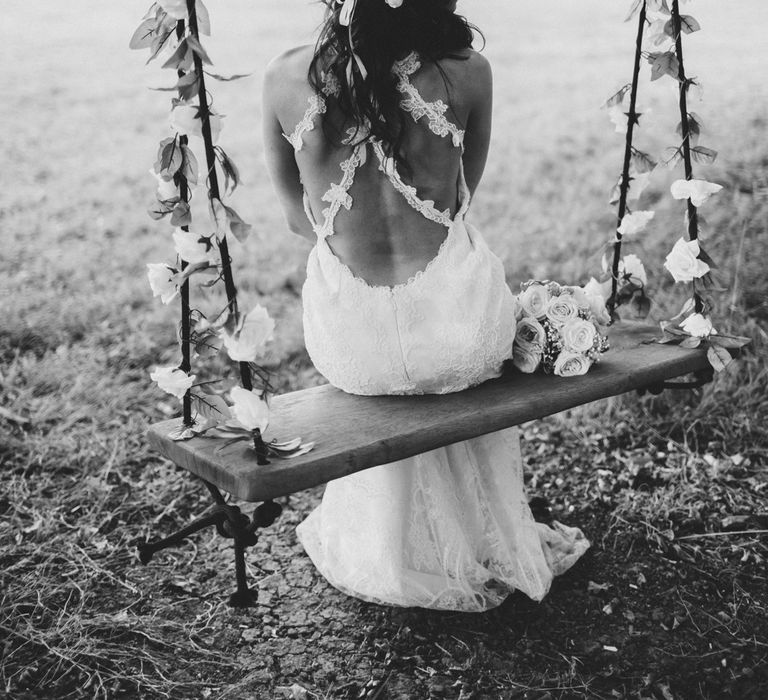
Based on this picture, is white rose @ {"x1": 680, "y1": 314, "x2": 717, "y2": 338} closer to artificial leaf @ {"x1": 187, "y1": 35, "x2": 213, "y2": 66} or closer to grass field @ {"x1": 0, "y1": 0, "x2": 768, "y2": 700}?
grass field @ {"x1": 0, "y1": 0, "x2": 768, "y2": 700}

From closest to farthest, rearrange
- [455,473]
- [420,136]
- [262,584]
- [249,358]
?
[249,358] → [420,136] → [455,473] → [262,584]

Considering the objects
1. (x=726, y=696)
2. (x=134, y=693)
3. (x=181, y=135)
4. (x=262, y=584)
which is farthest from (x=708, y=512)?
(x=181, y=135)

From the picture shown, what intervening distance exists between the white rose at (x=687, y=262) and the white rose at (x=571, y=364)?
0.47 m

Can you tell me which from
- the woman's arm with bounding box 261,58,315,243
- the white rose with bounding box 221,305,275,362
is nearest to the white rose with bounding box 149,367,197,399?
the white rose with bounding box 221,305,275,362

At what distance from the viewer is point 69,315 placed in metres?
4.95

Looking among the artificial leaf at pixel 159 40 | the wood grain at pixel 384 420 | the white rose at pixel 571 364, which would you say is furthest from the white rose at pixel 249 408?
the white rose at pixel 571 364

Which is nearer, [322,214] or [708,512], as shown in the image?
[322,214]

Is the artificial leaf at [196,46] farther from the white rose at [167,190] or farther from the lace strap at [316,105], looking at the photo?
the lace strap at [316,105]

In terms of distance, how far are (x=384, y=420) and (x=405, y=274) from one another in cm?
44

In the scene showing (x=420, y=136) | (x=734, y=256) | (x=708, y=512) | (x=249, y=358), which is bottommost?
(x=708, y=512)

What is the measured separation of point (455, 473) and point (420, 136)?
3.49 ft

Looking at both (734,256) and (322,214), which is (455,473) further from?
(734,256)

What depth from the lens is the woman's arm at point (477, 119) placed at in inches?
91.4

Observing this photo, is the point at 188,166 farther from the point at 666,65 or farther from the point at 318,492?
the point at 318,492
